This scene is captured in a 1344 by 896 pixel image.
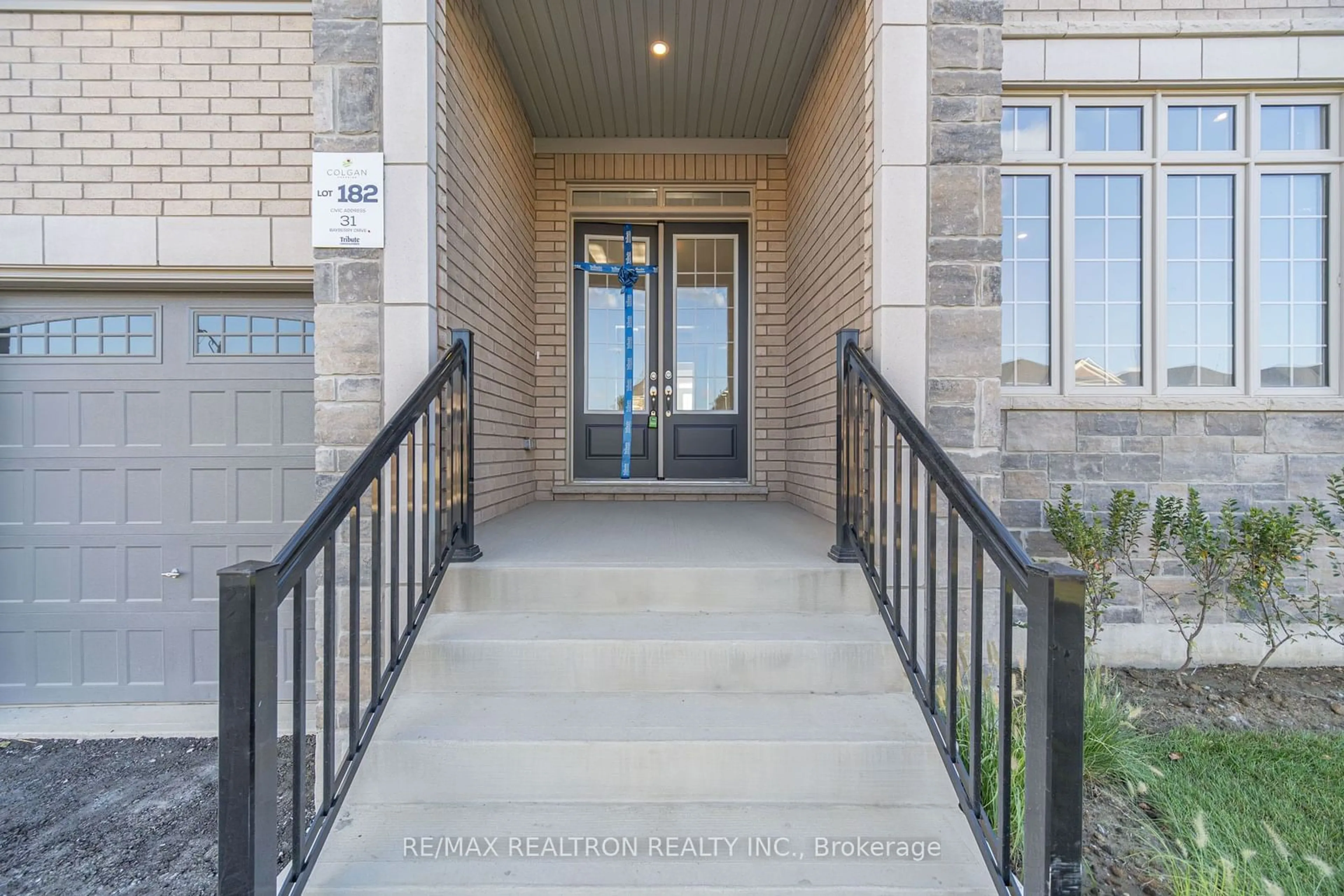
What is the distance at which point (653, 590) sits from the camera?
2268mm

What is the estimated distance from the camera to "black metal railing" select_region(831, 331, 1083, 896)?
1204mm

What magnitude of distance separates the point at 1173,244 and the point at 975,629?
2977mm

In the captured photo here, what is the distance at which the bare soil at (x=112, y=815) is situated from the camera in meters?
1.95

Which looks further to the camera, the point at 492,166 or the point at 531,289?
the point at 531,289

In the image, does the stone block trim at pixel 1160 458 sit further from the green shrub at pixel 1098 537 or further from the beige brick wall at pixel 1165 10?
the beige brick wall at pixel 1165 10

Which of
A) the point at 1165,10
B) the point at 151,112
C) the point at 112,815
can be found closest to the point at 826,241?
the point at 1165,10

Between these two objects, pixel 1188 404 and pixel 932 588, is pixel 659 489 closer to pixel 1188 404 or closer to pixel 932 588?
pixel 932 588

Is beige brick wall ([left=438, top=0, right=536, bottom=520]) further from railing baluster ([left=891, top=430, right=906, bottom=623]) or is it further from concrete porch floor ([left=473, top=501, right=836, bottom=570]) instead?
railing baluster ([left=891, top=430, right=906, bottom=623])

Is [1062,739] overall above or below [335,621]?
below

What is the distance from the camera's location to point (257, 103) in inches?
120

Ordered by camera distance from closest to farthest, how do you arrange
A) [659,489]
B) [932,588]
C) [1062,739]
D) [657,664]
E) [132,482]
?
[1062,739] → [932,588] → [657,664] → [132,482] → [659,489]

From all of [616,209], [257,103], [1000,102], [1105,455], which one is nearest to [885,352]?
[1000,102]

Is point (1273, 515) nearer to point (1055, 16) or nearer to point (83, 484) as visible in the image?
point (1055, 16)

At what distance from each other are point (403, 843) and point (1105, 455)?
338 centimetres
